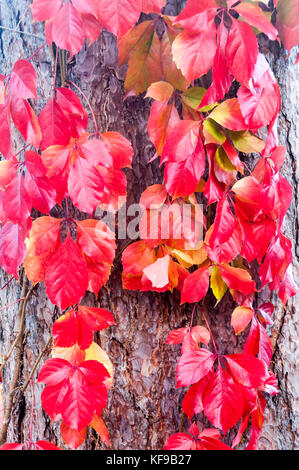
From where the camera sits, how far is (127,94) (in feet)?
2.41

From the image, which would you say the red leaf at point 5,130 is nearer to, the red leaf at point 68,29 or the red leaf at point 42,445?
the red leaf at point 68,29

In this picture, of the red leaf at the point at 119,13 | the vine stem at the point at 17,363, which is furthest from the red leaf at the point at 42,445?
the red leaf at the point at 119,13

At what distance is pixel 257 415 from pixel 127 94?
2.40ft

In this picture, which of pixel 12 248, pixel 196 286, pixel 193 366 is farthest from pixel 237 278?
pixel 12 248

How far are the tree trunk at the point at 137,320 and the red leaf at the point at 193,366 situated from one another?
0.10 meters

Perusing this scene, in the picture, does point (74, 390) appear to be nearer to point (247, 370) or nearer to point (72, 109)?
point (247, 370)

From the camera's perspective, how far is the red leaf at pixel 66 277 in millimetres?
646

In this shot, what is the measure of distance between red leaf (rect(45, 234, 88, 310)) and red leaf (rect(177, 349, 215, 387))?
24 centimetres

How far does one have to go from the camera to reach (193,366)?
0.70m

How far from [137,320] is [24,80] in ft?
1.75

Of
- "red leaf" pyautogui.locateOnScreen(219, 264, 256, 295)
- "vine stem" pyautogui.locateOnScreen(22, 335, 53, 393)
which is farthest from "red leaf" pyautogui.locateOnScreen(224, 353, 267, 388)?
"vine stem" pyautogui.locateOnScreen(22, 335, 53, 393)

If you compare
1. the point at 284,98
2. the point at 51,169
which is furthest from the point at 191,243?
the point at 284,98

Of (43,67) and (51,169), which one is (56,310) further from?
(43,67)
